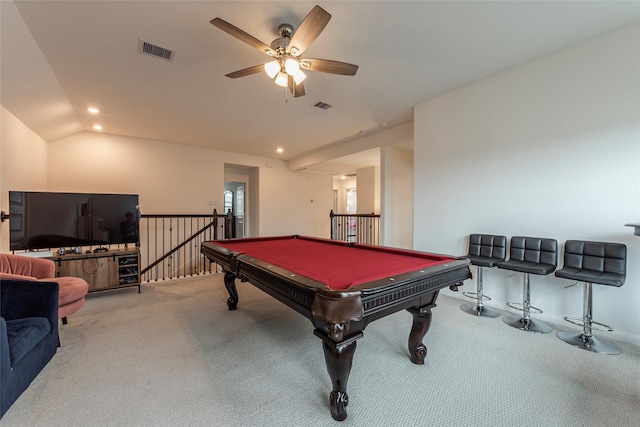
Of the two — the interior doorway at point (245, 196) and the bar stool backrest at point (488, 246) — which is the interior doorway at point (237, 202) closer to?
the interior doorway at point (245, 196)

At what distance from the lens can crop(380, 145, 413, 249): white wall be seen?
4.86m

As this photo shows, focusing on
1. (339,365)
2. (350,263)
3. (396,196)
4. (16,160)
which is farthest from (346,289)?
(16,160)

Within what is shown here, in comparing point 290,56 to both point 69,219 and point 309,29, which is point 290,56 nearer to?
point 309,29

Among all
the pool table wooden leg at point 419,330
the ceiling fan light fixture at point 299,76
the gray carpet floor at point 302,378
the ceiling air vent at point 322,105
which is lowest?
the gray carpet floor at point 302,378

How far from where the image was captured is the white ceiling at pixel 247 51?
1973mm

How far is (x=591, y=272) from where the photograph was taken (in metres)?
2.20

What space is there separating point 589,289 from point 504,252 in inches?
28.5

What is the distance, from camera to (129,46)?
93.7 inches

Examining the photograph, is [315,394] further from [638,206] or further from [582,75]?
[582,75]

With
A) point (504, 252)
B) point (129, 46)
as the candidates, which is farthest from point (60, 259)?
point (504, 252)

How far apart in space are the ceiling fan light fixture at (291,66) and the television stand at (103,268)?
3.45 metres

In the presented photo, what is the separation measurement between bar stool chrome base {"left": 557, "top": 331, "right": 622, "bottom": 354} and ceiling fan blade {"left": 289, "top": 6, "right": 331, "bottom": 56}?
327 centimetres

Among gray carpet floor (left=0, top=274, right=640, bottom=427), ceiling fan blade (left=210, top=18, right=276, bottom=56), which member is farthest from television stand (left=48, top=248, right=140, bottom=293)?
ceiling fan blade (left=210, top=18, right=276, bottom=56)

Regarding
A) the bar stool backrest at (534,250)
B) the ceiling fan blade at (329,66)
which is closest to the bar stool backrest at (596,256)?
the bar stool backrest at (534,250)
